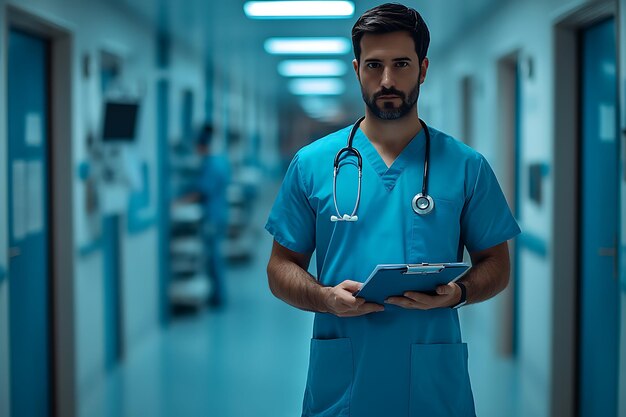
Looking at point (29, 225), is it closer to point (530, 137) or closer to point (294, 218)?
point (294, 218)

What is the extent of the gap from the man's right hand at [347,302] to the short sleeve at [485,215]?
24 cm

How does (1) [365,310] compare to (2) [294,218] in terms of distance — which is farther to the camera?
(2) [294,218]

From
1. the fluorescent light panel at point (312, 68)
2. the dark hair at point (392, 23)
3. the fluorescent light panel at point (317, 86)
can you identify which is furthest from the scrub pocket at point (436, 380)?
the fluorescent light panel at point (317, 86)

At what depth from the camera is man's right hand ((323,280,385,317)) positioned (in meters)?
1.25

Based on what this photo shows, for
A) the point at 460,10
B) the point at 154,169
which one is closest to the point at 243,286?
the point at 154,169

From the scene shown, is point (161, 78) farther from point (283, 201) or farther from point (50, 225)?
point (283, 201)

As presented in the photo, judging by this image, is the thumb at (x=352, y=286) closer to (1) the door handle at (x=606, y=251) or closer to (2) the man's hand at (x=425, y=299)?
(2) the man's hand at (x=425, y=299)

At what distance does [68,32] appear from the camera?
118 inches

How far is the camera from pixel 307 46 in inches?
213

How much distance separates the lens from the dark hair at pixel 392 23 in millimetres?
1317

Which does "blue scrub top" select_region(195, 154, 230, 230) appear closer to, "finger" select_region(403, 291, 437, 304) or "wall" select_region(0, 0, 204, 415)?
"wall" select_region(0, 0, 204, 415)

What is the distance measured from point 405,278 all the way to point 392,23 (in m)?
0.45

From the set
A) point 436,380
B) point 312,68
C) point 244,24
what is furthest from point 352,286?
point 312,68

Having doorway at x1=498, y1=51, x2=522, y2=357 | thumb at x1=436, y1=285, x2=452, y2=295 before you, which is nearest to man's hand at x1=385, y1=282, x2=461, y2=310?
thumb at x1=436, y1=285, x2=452, y2=295
